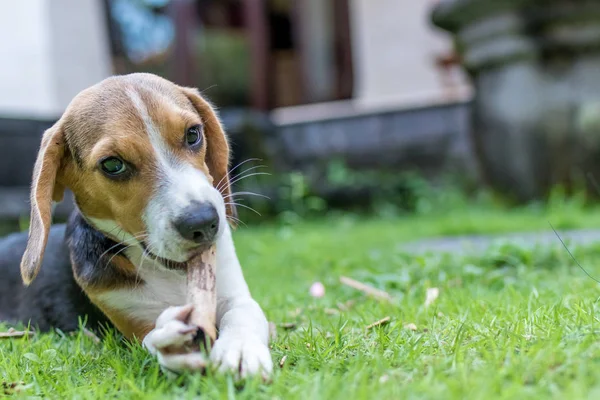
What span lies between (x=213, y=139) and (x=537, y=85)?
4.85 meters

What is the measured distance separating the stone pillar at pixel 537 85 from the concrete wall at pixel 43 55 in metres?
5.23

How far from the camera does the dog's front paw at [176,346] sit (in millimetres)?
2037

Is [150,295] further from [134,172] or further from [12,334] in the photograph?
[12,334]

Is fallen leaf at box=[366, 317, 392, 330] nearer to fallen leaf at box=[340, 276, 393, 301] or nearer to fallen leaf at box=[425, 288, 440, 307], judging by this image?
fallen leaf at box=[425, 288, 440, 307]

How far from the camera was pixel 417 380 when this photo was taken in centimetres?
191

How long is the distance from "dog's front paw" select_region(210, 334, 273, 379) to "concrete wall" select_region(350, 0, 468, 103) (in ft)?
28.2

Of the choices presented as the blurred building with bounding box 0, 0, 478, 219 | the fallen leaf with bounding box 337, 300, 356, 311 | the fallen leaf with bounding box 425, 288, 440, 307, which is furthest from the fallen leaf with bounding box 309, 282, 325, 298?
the blurred building with bounding box 0, 0, 478, 219

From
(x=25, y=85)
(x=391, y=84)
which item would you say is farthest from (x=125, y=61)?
(x=391, y=84)

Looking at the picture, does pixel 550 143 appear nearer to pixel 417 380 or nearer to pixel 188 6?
pixel 417 380

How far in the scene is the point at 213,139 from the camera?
314cm

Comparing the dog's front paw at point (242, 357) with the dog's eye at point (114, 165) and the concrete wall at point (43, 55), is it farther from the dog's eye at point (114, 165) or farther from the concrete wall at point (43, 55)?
the concrete wall at point (43, 55)

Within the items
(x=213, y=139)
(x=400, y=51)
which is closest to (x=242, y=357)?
(x=213, y=139)

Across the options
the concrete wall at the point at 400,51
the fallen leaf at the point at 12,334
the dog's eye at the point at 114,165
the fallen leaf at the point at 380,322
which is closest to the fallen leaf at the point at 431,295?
the fallen leaf at the point at 380,322

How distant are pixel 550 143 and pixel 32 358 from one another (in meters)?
5.73
